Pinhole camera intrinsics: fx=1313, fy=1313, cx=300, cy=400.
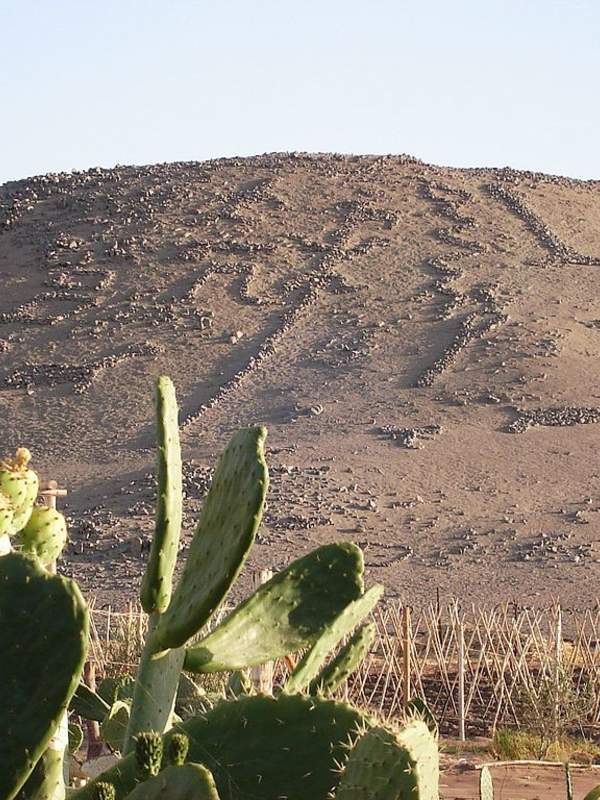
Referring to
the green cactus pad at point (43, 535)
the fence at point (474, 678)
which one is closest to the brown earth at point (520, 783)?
the fence at point (474, 678)

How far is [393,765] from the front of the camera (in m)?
1.84

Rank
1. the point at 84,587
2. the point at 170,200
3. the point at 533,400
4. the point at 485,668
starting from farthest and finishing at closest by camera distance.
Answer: the point at 170,200, the point at 533,400, the point at 84,587, the point at 485,668

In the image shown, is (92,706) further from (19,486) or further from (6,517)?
(6,517)

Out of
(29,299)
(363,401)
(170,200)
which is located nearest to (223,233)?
(170,200)

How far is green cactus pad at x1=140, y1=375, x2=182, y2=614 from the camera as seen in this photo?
93.7 inches

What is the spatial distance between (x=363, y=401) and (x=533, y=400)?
389cm

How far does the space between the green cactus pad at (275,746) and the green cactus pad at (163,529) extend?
0.85ft

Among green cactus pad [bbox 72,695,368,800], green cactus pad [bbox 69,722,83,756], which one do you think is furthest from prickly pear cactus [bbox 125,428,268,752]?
green cactus pad [bbox 69,722,83,756]

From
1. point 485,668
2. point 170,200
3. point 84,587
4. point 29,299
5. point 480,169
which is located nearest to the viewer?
point 485,668

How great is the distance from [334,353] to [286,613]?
30122 millimetres

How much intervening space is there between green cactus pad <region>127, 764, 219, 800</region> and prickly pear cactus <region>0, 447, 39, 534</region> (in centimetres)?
79

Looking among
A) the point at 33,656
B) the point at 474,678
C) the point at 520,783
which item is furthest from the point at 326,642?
the point at 474,678

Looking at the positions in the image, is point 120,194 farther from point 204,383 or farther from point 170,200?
point 204,383

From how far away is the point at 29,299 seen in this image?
36.6 m
